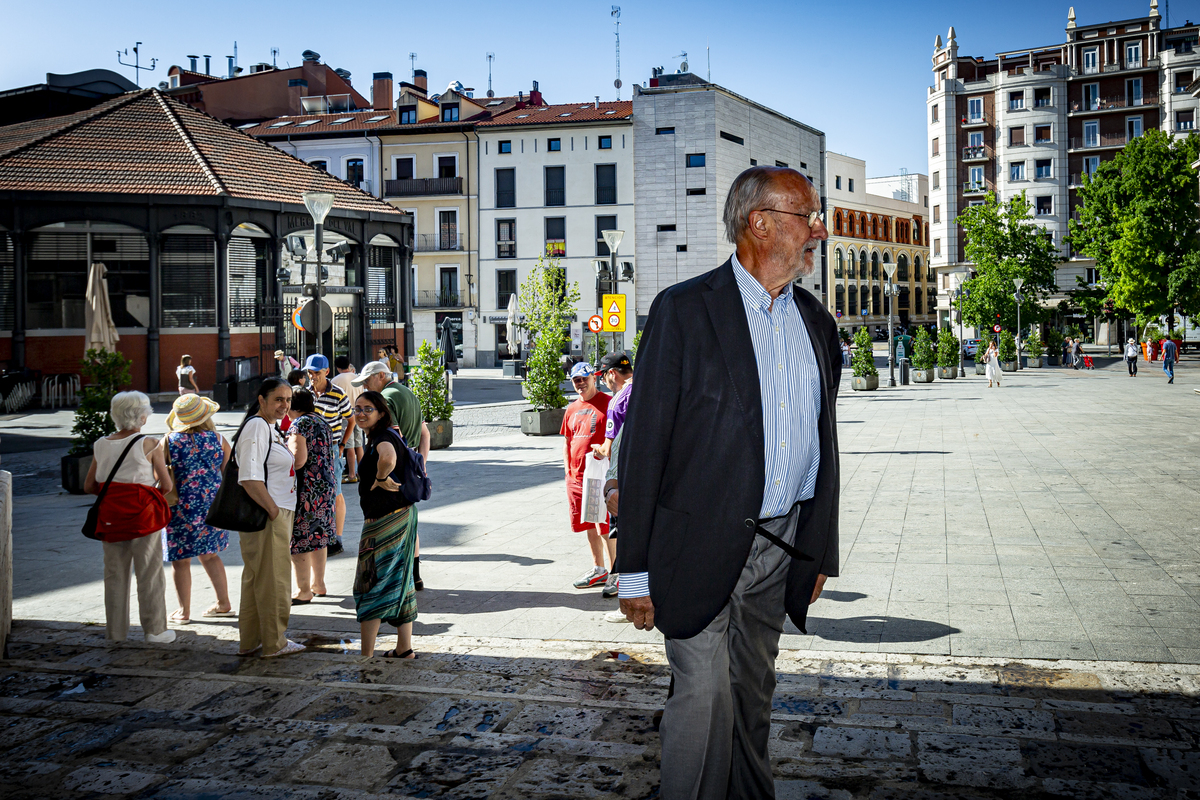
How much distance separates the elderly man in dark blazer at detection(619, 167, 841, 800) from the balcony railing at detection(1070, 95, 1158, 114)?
75.3 metres

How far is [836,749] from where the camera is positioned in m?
3.85

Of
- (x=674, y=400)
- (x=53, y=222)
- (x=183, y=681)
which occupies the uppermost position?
(x=53, y=222)

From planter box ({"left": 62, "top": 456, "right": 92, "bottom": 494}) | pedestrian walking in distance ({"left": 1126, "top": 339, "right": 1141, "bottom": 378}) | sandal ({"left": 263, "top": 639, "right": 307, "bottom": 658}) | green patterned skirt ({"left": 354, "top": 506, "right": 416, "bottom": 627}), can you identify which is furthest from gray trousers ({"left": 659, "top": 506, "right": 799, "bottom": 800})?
pedestrian walking in distance ({"left": 1126, "top": 339, "right": 1141, "bottom": 378})

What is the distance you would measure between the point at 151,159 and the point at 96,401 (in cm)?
1825

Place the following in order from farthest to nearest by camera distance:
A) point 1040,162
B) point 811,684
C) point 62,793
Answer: point 1040,162
point 811,684
point 62,793

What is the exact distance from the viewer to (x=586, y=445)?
24.1 feet

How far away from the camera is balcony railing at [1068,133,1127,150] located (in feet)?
221

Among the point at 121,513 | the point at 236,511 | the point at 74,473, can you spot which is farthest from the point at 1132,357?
the point at 121,513

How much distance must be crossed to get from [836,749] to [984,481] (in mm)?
8921

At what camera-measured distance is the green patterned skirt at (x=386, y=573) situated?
213 inches

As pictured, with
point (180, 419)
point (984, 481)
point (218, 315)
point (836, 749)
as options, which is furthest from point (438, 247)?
point (836, 749)

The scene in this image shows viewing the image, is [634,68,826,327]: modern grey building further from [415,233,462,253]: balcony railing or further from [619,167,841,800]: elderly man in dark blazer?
[619,167,841,800]: elderly man in dark blazer

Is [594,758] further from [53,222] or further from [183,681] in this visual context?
[53,222]

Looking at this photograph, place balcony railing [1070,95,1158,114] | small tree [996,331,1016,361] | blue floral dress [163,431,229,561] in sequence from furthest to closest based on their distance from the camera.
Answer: balcony railing [1070,95,1158,114] → small tree [996,331,1016,361] → blue floral dress [163,431,229,561]
